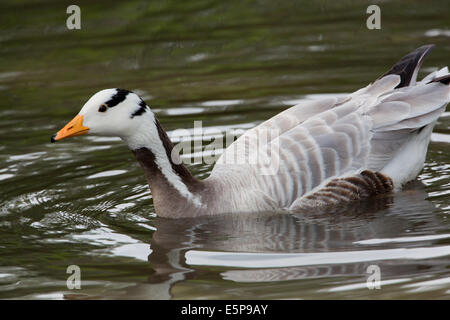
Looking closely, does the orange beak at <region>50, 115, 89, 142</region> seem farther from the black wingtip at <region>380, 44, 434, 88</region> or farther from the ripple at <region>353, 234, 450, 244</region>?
the black wingtip at <region>380, 44, 434, 88</region>

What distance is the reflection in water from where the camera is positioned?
6664 millimetres

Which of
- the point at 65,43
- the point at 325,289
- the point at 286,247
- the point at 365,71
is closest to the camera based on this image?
the point at 325,289

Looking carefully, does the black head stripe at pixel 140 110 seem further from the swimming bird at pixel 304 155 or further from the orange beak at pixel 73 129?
the orange beak at pixel 73 129

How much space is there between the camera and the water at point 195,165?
6.74 meters

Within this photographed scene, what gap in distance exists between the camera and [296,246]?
7.32 m

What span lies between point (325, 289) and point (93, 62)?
8880 mm

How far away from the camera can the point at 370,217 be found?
8125 mm

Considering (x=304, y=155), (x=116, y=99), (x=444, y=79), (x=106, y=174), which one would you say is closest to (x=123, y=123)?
(x=116, y=99)

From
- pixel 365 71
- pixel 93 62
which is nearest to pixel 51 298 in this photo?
pixel 365 71

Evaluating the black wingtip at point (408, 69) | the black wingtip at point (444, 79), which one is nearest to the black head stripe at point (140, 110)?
the black wingtip at point (408, 69)

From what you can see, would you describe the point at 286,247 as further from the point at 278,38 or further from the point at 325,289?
the point at 278,38

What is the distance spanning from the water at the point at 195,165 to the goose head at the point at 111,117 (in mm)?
994

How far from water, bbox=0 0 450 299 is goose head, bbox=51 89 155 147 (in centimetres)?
99

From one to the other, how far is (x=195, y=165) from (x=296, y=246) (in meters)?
3.08
